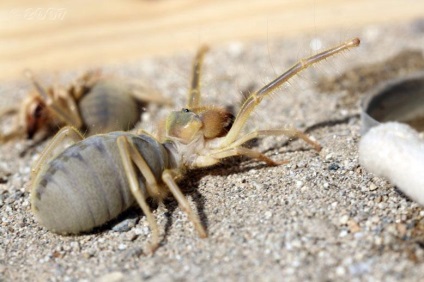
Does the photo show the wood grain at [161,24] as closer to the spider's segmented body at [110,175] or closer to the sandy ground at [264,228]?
the sandy ground at [264,228]

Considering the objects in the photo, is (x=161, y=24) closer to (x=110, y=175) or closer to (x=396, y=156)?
(x=110, y=175)

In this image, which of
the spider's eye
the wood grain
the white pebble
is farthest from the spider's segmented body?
the wood grain

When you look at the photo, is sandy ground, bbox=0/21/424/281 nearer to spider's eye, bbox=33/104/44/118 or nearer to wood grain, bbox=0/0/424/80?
spider's eye, bbox=33/104/44/118

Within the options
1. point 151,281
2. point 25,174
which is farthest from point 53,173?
point 25,174

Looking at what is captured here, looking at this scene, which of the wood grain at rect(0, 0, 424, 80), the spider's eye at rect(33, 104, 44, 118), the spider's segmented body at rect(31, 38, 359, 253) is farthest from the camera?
the wood grain at rect(0, 0, 424, 80)

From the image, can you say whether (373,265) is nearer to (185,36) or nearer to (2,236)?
(2,236)

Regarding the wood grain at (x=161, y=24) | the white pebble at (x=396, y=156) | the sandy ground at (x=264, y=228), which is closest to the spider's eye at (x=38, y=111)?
the sandy ground at (x=264, y=228)

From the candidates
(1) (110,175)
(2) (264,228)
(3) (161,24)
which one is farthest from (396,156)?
(3) (161,24)
